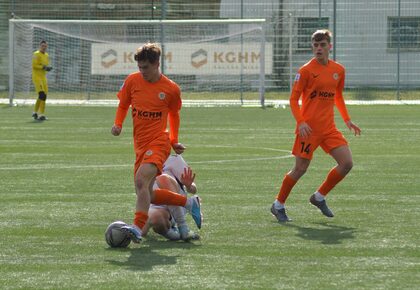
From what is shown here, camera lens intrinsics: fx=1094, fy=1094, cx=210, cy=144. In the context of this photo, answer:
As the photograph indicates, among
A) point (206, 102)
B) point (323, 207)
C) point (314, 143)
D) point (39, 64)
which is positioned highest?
point (39, 64)

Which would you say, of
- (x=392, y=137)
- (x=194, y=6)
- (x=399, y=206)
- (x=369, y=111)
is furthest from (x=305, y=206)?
(x=194, y=6)

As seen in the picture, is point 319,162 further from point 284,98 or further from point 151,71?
point 284,98

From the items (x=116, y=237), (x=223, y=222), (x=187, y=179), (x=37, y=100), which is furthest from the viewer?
(x=37, y=100)

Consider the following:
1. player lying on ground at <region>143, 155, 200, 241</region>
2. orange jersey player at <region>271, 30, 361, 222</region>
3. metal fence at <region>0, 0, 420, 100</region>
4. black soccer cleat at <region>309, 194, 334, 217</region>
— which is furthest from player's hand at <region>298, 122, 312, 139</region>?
metal fence at <region>0, 0, 420, 100</region>

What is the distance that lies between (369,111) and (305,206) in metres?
20.7

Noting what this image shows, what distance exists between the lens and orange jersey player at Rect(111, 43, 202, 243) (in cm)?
940

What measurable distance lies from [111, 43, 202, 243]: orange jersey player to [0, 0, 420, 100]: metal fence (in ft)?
93.2

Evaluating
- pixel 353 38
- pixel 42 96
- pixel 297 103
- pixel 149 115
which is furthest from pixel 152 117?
pixel 353 38

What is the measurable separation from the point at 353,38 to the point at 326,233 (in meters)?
30.4

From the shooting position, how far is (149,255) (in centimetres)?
873

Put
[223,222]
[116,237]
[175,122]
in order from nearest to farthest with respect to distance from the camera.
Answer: [116,237] → [175,122] → [223,222]

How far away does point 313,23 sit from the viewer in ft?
130

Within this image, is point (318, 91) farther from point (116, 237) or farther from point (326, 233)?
point (116, 237)

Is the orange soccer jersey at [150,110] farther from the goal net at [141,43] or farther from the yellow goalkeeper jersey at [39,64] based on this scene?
the goal net at [141,43]
